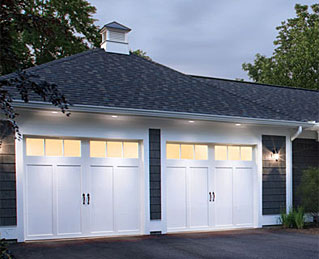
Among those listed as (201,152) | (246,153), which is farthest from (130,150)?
(246,153)

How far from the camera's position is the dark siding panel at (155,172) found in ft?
28.9

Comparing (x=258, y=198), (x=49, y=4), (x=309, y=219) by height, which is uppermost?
(x=49, y=4)

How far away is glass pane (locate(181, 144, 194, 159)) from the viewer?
31.0 feet

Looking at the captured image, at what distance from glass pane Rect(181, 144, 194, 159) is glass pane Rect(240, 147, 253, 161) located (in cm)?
147

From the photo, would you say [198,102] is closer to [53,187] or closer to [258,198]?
[258,198]

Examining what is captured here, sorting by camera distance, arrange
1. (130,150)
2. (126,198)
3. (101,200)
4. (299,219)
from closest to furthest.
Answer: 1. (101,200)
2. (126,198)
3. (130,150)
4. (299,219)

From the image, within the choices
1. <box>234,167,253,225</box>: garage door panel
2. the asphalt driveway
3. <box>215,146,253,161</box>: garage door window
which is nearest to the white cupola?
<box>215,146,253,161</box>: garage door window

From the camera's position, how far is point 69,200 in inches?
322

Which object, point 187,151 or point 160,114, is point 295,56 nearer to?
point 187,151

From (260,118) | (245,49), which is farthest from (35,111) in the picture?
(245,49)

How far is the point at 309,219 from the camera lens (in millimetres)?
10758

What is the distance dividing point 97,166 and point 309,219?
244 inches

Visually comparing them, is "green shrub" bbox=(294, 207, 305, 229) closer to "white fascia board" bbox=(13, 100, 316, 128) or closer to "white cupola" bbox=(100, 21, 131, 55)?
"white fascia board" bbox=(13, 100, 316, 128)

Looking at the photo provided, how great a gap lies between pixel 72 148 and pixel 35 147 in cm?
77
